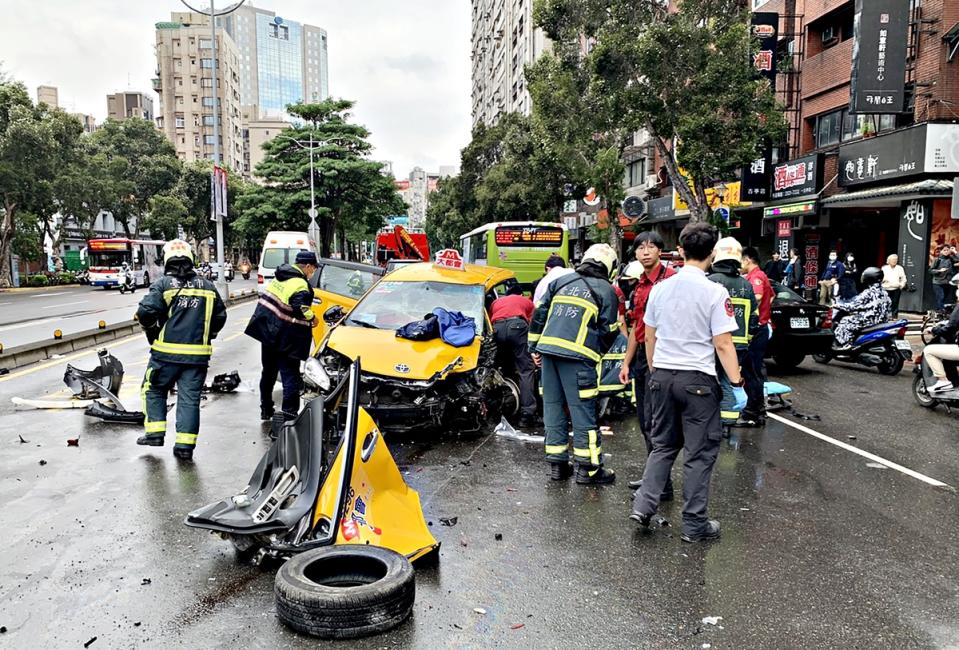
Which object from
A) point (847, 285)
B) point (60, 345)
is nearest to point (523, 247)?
point (847, 285)

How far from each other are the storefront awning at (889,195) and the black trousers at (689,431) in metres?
16.7

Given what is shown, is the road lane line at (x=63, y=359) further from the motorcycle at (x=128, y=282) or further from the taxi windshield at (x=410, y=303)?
the motorcycle at (x=128, y=282)

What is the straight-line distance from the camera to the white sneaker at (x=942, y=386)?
837 cm

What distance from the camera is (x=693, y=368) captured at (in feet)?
14.8

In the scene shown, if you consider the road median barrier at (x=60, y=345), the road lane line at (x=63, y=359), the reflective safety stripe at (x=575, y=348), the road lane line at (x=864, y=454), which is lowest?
the road lane line at (x=864, y=454)

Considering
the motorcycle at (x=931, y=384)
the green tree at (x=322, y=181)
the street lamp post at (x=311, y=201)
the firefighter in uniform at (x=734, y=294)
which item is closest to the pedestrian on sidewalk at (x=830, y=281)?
the motorcycle at (x=931, y=384)

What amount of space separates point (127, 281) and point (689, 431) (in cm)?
4029

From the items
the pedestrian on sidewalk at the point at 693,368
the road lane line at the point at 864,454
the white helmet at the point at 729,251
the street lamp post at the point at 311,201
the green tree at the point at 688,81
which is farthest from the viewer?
the street lamp post at the point at 311,201

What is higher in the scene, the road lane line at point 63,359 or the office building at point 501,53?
the office building at point 501,53

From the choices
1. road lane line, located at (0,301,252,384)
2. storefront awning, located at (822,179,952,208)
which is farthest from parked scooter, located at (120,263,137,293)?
storefront awning, located at (822,179,952,208)

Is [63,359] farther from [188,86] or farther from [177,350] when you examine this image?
[188,86]

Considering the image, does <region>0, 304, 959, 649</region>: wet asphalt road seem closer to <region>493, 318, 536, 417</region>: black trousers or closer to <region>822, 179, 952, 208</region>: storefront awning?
<region>493, 318, 536, 417</region>: black trousers

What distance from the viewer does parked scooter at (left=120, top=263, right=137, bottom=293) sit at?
38.5 metres

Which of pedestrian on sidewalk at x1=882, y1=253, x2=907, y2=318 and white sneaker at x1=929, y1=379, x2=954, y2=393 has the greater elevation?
pedestrian on sidewalk at x1=882, y1=253, x2=907, y2=318
